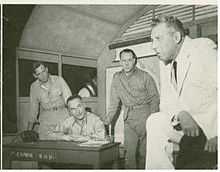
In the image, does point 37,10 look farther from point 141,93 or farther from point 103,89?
point 141,93

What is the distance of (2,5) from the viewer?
4.90ft

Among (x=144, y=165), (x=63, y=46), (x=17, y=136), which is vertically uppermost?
(x=63, y=46)

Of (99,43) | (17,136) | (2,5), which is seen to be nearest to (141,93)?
(99,43)

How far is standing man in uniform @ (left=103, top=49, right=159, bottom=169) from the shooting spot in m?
1.48

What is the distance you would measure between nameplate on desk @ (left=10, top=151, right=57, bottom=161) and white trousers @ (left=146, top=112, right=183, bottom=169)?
461mm

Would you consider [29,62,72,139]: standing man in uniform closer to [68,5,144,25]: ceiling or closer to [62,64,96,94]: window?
[62,64,96,94]: window

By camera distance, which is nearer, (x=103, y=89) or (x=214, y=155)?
(x=214, y=155)

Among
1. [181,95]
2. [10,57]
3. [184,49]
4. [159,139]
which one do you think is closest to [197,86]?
[181,95]

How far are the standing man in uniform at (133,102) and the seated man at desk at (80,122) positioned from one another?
0.06 metres

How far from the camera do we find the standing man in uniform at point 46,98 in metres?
1.53

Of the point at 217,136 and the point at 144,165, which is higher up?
the point at 217,136

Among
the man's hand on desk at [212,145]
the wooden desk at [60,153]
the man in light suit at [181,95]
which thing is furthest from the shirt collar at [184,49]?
the wooden desk at [60,153]

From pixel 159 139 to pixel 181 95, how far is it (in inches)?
9.3

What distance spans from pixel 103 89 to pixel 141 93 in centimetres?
19
